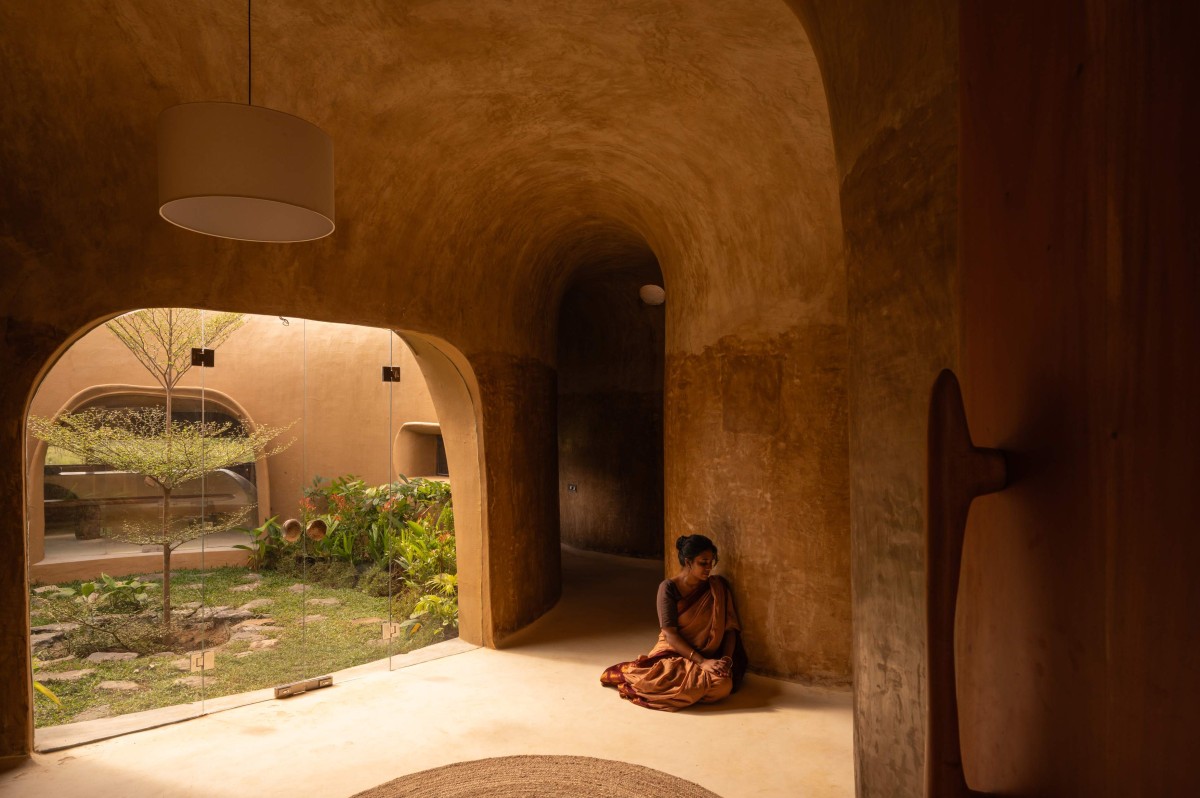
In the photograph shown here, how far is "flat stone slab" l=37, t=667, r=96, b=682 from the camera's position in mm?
4836

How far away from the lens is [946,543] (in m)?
0.64

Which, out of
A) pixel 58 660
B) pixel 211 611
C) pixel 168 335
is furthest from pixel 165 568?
pixel 168 335

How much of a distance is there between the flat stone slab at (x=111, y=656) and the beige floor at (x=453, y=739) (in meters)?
0.55

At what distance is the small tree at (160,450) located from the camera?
4.95 meters

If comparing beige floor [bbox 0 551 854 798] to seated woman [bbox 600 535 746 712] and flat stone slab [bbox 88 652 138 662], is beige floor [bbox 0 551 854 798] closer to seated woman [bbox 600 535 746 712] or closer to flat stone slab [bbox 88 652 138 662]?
seated woman [bbox 600 535 746 712]

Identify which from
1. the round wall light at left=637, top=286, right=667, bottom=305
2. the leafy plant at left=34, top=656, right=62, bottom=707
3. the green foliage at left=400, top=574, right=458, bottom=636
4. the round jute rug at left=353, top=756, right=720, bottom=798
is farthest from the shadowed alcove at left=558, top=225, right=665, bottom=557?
the leafy plant at left=34, top=656, right=62, bottom=707

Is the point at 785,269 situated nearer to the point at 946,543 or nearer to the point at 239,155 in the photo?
the point at 239,155

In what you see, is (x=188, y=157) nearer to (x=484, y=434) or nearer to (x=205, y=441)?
(x=205, y=441)

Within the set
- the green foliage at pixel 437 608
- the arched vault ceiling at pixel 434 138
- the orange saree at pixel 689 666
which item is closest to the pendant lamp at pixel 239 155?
the arched vault ceiling at pixel 434 138

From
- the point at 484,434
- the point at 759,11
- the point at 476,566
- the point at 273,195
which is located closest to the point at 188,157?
the point at 273,195

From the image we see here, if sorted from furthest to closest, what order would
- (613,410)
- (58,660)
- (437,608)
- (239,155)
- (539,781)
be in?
(613,410) < (437,608) < (58,660) < (539,781) < (239,155)

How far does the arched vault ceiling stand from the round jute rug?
3276mm

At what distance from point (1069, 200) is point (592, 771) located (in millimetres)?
4357

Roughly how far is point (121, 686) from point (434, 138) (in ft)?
14.7
